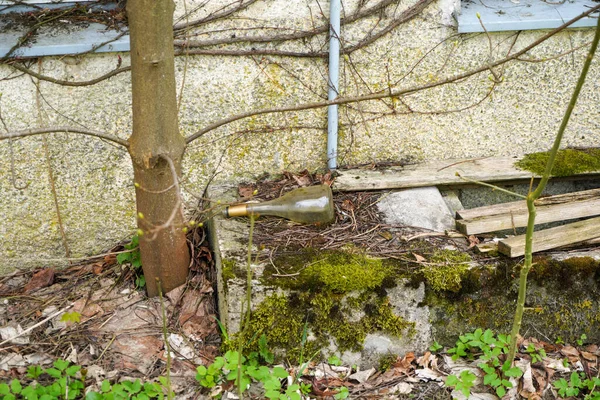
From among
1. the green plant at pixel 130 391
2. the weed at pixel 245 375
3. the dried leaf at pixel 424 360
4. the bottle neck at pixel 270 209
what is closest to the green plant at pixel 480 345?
the dried leaf at pixel 424 360

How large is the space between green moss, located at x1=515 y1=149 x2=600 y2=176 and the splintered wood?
30 centimetres

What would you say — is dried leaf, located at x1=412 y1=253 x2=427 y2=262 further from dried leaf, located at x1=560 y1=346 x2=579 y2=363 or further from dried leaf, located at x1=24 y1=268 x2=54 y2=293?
dried leaf, located at x1=24 y1=268 x2=54 y2=293

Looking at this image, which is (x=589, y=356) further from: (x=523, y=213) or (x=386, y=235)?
(x=386, y=235)

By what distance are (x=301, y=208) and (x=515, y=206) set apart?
113cm

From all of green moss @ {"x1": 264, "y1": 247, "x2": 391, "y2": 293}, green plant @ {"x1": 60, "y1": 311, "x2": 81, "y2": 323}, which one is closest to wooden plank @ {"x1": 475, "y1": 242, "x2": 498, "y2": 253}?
green moss @ {"x1": 264, "y1": 247, "x2": 391, "y2": 293}

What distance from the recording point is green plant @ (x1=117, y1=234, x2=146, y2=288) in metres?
3.39

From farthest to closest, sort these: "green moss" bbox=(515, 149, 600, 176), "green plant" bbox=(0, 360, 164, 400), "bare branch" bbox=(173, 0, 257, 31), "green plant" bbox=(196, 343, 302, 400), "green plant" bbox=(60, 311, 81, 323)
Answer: "green moss" bbox=(515, 149, 600, 176) < "bare branch" bbox=(173, 0, 257, 31) < "green plant" bbox=(60, 311, 81, 323) < "green plant" bbox=(196, 343, 302, 400) < "green plant" bbox=(0, 360, 164, 400)

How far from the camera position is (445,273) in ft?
9.70

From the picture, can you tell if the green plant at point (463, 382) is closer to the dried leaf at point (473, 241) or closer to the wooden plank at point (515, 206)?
the dried leaf at point (473, 241)

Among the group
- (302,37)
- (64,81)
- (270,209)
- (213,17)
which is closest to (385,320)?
(270,209)

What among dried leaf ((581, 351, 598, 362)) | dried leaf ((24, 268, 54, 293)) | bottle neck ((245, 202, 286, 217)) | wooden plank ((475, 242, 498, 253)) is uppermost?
bottle neck ((245, 202, 286, 217))

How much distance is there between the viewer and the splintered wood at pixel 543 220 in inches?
122

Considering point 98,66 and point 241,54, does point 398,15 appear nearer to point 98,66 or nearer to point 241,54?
point 241,54

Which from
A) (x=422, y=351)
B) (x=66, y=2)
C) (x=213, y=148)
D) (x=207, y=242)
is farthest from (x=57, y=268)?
(x=422, y=351)
